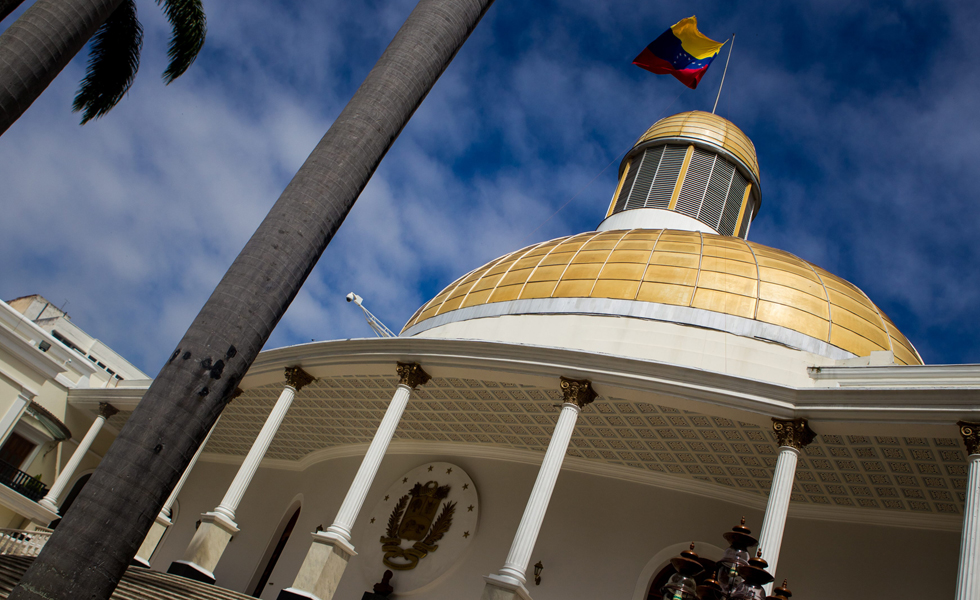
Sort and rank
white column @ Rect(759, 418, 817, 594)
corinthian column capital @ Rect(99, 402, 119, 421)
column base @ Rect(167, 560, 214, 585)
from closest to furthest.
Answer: white column @ Rect(759, 418, 817, 594) → column base @ Rect(167, 560, 214, 585) → corinthian column capital @ Rect(99, 402, 119, 421)

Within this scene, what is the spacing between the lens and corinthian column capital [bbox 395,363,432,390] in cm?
1560

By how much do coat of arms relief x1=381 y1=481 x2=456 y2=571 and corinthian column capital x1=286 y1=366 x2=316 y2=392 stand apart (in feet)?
12.3

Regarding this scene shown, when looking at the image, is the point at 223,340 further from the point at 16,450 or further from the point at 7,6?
the point at 16,450

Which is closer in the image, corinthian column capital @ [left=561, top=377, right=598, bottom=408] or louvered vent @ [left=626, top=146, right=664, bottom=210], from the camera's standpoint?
corinthian column capital @ [left=561, top=377, right=598, bottom=408]

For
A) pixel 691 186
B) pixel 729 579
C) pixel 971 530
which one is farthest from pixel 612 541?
pixel 691 186

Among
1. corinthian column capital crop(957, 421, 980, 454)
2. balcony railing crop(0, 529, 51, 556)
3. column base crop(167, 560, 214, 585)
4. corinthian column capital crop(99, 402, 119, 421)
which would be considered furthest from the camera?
corinthian column capital crop(99, 402, 119, 421)

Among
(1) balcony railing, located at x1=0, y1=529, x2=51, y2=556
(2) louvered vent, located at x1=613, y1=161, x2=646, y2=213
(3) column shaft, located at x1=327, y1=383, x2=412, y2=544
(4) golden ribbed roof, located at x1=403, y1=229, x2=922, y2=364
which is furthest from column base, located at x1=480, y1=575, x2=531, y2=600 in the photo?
(2) louvered vent, located at x1=613, y1=161, x2=646, y2=213

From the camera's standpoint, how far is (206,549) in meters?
15.1

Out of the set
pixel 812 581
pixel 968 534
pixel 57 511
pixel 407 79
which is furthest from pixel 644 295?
pixel 57 511

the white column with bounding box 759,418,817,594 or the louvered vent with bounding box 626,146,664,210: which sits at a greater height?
the louvered vent with bounding box 626,146,664,210

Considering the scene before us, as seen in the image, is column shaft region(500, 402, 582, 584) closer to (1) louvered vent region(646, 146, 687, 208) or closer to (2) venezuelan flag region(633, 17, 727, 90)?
(2) venezuelan flag region(633, 17, 727, 90)

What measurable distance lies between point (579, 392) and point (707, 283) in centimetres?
466

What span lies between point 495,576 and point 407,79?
8253 millimetres

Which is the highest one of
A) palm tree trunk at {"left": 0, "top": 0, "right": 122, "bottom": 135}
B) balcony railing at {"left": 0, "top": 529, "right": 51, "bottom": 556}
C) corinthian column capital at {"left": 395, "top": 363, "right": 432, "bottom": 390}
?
corinthian column capital at {"left": 395, "top": 363, "right": 432, "bottom": 390}
